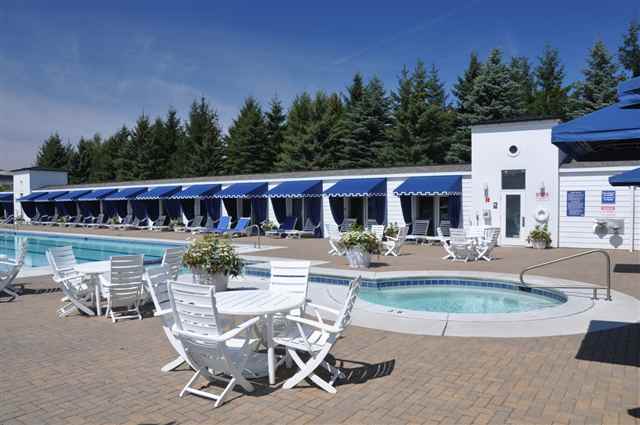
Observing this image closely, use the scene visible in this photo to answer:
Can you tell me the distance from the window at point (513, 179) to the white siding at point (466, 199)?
1178mm

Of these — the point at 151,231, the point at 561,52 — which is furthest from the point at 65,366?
the point at 561,52

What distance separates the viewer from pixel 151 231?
26312mm

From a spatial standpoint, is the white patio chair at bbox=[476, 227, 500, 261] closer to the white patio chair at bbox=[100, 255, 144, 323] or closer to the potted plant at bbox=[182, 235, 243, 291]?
the potted plant at bbox=[182, 235, 243, 291]

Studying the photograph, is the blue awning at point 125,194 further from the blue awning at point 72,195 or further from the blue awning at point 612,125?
the blue awning at point 612,125

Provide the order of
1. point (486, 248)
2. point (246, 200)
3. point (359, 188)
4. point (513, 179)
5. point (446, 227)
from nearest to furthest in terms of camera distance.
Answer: point (486, 248) < point (513, 179) < point (446, 227) < point (359, 188) < point (246, 200)

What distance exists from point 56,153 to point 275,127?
1101 inches

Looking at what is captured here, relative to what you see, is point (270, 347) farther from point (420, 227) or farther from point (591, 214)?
point (420, 227)

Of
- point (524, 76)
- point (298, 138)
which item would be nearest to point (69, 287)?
point (298, 138)

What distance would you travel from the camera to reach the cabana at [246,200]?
22.9 metres

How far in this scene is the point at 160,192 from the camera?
26812 mm

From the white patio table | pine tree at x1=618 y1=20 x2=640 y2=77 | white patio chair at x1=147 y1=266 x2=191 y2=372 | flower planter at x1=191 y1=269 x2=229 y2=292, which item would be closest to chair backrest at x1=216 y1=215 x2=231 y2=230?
flower planter at x1=191 y1=269 x2=229 y2=292

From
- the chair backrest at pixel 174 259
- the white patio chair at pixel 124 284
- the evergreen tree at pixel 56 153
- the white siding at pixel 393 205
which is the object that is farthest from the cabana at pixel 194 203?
the evergreen tree at pixel 56 153

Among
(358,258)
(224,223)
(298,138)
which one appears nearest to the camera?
(358,258)

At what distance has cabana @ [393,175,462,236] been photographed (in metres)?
17.7
